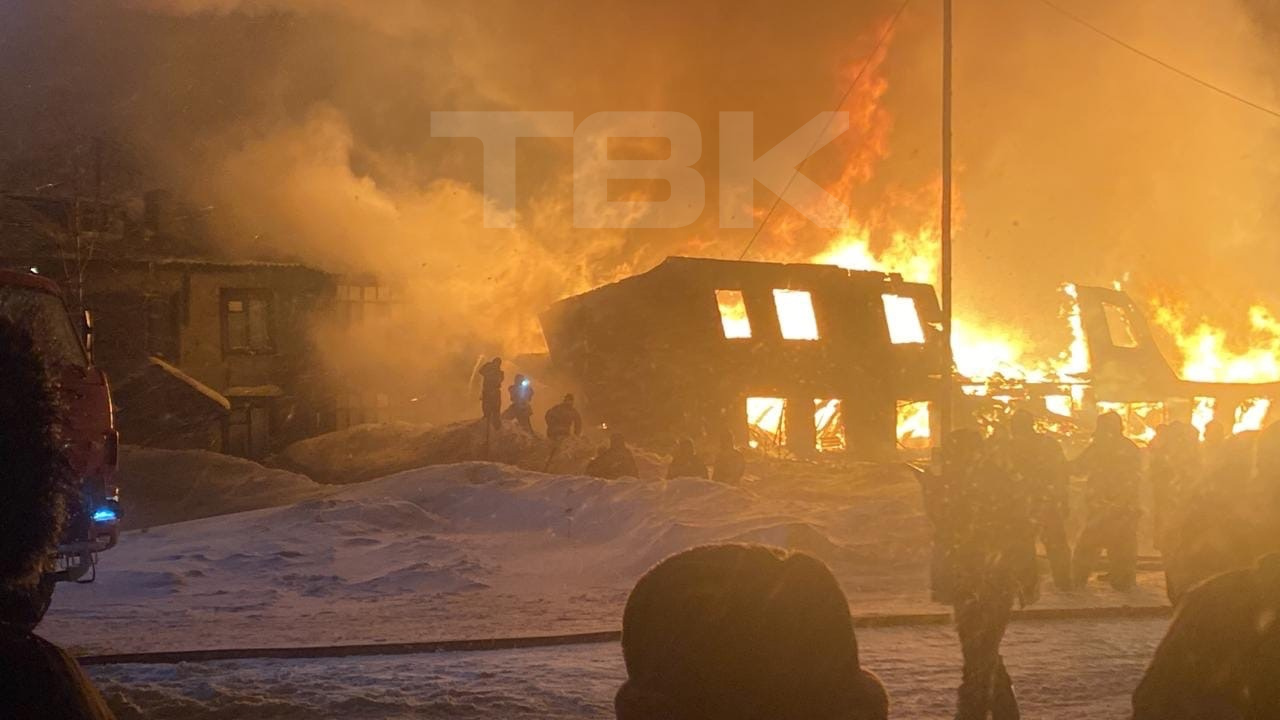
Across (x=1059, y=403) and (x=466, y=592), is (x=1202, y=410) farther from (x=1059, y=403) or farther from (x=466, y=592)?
(x=466, y=592)

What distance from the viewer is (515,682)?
322 inches

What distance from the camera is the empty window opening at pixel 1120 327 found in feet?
121

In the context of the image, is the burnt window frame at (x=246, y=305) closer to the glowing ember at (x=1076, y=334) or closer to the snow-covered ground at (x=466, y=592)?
the snow-covered ground at (x=466, y=592)

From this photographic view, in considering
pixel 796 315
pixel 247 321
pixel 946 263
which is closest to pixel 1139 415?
pixel 796 315

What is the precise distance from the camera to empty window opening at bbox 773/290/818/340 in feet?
103

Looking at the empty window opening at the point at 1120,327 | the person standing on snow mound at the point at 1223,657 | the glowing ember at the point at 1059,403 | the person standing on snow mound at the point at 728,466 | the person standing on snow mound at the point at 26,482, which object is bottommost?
the person standing on snow mound at the point at 728,466

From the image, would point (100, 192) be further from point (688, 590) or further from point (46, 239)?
point (688, 590)

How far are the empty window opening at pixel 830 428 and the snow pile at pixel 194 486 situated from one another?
14.6m

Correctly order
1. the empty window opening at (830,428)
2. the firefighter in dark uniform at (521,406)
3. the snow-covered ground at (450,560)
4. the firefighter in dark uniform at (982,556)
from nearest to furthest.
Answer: the firefighter in dark uniform at (982,556), the snow-covered ground at (450,560), the firefighter in dark uniform at (521,406), the empty window opening at (830,428)

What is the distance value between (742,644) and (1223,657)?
4.23ft

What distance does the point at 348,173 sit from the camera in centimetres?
4244

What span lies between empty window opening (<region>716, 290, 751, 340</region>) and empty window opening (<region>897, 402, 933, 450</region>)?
20.3 feet

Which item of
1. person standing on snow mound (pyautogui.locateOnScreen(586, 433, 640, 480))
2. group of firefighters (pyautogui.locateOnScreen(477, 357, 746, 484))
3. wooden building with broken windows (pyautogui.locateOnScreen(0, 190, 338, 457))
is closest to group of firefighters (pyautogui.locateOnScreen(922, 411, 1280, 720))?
group of firefighters (pyautogui.locateOnScreen(477, 357, 746, 484))

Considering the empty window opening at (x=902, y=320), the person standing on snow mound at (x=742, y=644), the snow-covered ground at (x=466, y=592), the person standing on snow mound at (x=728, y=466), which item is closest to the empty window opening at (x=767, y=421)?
the empty window opening at (x=902, y=320)
